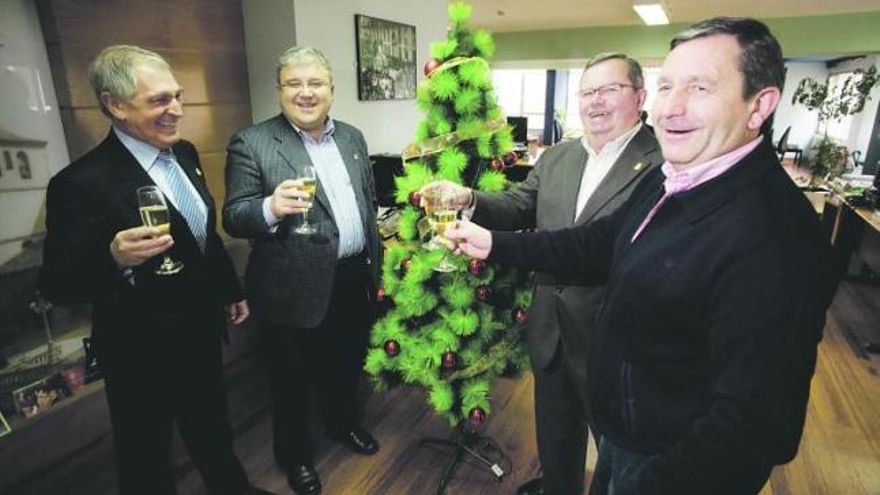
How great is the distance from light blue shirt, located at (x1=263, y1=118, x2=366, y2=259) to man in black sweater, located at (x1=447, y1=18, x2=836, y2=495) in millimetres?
1178

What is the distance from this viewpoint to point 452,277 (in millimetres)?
1984

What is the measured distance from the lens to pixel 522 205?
6.10ft

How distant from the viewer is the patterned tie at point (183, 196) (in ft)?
5.30

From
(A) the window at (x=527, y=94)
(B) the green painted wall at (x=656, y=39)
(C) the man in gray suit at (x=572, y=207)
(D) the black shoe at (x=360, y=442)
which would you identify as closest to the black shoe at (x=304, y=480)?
(D) the black shoe at (x=360, y=442)

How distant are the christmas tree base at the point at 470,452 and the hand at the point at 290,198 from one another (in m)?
1.30

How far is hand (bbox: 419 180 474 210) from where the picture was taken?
160 cm

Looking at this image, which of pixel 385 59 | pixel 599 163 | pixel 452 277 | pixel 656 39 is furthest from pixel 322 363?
pixel 656 39

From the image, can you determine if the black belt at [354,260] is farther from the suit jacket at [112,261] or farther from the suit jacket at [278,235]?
the suit jacket at [112,261]

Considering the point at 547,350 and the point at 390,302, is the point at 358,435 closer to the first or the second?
the point at 390,302

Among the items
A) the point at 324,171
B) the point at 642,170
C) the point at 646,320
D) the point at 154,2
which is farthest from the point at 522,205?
the point at 154,2

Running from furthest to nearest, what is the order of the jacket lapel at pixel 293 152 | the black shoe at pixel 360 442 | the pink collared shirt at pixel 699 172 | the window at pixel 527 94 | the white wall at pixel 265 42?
the window at pixel 527 94 → the white wall at pixel 265 42 → the black shoe at pixel 360 442 → the jacket lapel at pixel 293 152 → the pink collared shirt at pixel 699 172

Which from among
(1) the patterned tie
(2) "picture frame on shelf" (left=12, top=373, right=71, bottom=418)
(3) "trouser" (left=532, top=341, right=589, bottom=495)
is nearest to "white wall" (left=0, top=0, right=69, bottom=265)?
(2) "picture frame on shelf" (left=12, top=373, right=71, bottom=418)

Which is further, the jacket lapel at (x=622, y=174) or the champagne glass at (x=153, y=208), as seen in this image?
the jacket lapel at (x=622, y=174)

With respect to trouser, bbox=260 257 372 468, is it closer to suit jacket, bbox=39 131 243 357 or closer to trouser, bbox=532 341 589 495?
suit jacket, bbox=39 131 243 357
